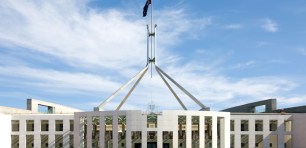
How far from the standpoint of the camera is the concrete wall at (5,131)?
50641 millimetres

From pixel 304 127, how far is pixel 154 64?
2232cm

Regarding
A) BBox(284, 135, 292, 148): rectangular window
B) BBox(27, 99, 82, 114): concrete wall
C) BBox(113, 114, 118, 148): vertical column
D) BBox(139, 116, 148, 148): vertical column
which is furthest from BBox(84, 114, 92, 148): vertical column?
BBox(284, 135, 292, 148): rectangular window

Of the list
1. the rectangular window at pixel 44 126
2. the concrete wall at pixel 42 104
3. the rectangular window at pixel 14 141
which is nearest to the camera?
the rectangular window at pixel 14 141

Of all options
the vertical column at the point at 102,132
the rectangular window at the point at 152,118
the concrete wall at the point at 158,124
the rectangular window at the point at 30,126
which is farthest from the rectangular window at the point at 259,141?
the rectangular window at the point at 30,126

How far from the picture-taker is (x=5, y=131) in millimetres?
51562

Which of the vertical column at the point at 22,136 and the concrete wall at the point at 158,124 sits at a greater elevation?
the concrete wall at the point at 158,124

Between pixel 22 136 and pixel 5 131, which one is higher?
pixel 5 131

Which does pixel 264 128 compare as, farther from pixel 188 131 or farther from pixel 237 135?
pixel 188 131

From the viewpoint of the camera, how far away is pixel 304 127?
52438mm

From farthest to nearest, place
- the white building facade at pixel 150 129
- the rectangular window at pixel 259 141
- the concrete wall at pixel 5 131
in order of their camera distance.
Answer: the rectangular window at pixel 259 141 < the concrete wall at pixel 5 131 < the white building facade at pixel 150 129

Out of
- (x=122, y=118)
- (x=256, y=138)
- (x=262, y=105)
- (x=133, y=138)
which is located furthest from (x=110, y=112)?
(x=262, y=105)

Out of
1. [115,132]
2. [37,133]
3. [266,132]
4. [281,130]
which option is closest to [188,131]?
[115,132]

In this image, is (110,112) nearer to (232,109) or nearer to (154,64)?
(154,64)

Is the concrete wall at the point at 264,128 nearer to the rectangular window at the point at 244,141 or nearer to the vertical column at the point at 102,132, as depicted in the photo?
the rectangular window at the point at 244,141
